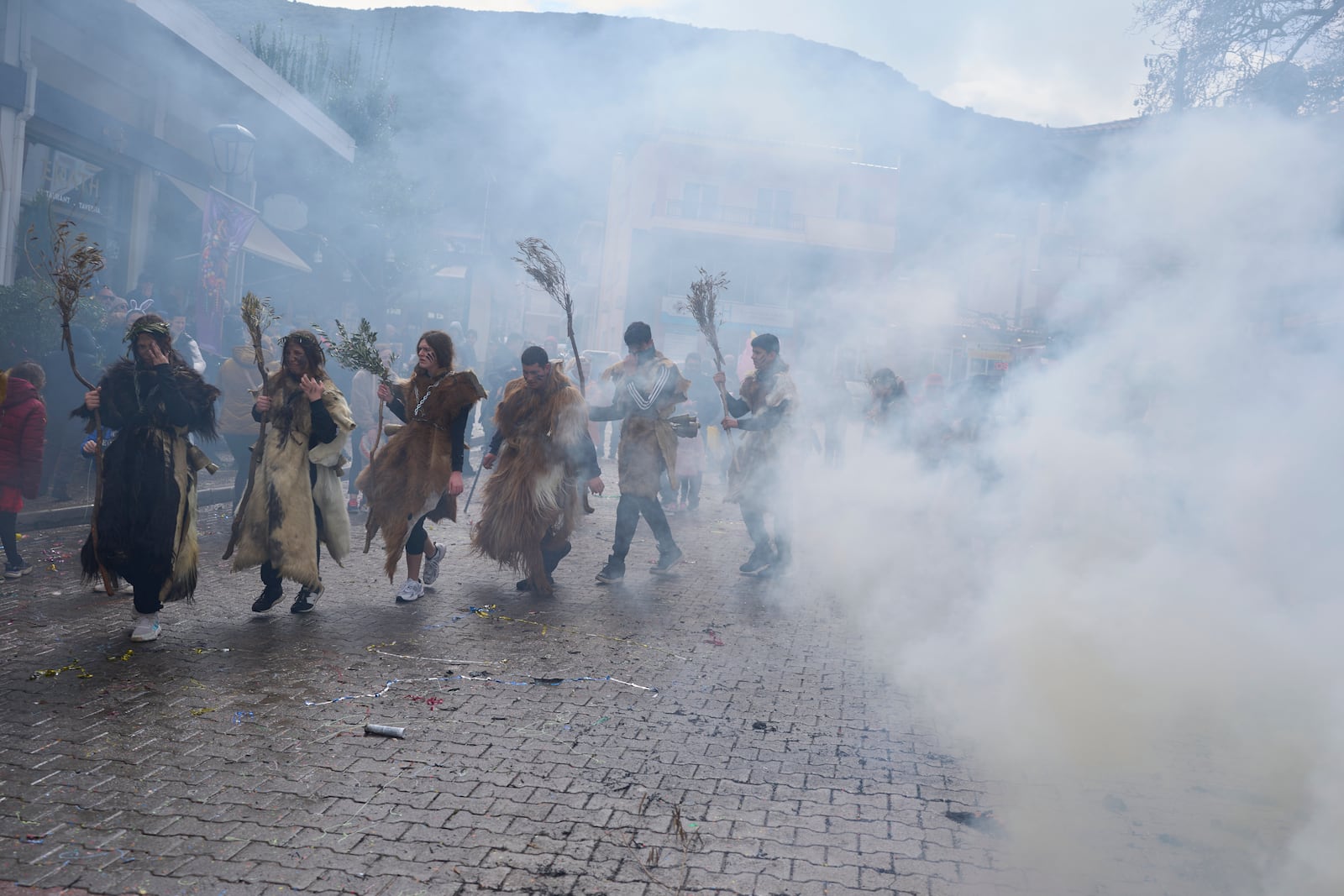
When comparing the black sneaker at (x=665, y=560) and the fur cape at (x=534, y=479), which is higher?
the fur cape at (x=534, y=479)

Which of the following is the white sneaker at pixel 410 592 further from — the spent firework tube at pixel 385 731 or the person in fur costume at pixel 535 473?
the spent firework tube at pixel 385 731

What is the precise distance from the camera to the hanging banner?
1252 centimetres

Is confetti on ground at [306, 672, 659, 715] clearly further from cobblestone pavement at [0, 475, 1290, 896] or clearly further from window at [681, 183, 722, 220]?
window at [681, 183, 722, 220]

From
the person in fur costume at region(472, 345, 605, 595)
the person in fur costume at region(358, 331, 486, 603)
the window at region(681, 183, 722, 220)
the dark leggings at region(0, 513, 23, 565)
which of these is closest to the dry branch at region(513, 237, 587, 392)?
the person in fur costume at region(472, 345, 605, 595)

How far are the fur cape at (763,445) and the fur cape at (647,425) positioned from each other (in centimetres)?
67

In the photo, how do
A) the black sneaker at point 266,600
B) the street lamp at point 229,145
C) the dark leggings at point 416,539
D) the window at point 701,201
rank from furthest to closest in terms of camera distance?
the window at point 701,201
the street lamp at point 229,145
the dark leggings at point 416,539
the black sneaker at point 266,600

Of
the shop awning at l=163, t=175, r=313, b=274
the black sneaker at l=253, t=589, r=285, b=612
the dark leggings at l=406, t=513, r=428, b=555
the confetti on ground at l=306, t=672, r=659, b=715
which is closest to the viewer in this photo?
the confetti on ground at l=306, t=672, r=659, b=715

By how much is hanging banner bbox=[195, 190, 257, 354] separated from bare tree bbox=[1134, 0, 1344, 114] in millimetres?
10685

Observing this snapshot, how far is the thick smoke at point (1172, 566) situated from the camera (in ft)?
Result: 10.3

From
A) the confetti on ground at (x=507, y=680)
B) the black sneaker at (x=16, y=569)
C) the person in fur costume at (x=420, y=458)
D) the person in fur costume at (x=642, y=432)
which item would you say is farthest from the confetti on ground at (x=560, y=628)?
the black sneaker at (x=16, y=569)

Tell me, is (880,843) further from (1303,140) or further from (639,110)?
(639,110)

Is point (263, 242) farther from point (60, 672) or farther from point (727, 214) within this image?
point (727, 214)

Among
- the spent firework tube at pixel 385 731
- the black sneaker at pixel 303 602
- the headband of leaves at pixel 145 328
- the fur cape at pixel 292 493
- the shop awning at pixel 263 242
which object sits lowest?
the black sneaker at pixel 303 602

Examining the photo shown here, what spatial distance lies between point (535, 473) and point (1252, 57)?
16.3ft
